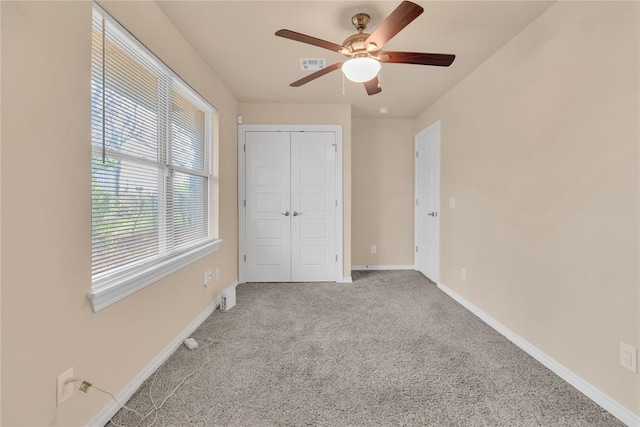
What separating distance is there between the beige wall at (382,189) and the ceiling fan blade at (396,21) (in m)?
2.80

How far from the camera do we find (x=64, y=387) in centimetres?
121

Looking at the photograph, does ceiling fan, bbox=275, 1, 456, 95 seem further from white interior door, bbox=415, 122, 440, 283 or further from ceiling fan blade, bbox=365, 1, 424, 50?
white interior door, bbox=415, 122, 440, 283

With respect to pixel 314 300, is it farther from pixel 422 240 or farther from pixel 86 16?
pixel 86 16

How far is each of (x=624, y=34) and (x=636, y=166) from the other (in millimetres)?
674

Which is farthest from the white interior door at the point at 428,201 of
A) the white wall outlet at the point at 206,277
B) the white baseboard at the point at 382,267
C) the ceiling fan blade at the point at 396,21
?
the white wall outlet at the point at 206,277

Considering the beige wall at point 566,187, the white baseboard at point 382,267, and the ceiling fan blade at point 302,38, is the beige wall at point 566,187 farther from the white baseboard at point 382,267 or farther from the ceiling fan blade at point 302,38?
the white baseboard at point 382,267

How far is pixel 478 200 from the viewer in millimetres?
2770

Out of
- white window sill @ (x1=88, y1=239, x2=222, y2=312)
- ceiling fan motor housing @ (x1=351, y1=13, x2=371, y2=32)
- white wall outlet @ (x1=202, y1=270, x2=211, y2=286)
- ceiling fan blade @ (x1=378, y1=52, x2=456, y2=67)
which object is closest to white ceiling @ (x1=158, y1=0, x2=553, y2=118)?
ceiling fan motor housing @ (x1=351, y1=13, x2=371, y2=32)

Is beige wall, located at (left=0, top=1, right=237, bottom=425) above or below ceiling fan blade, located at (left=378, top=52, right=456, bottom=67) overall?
below

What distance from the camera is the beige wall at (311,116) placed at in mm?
3797

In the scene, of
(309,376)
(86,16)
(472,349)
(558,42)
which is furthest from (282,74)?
Answer: (472,349)

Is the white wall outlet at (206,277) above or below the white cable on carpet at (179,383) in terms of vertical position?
above

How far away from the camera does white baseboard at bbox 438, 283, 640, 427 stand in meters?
1.45

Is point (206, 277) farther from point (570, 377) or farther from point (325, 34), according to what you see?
point (570, 377)
